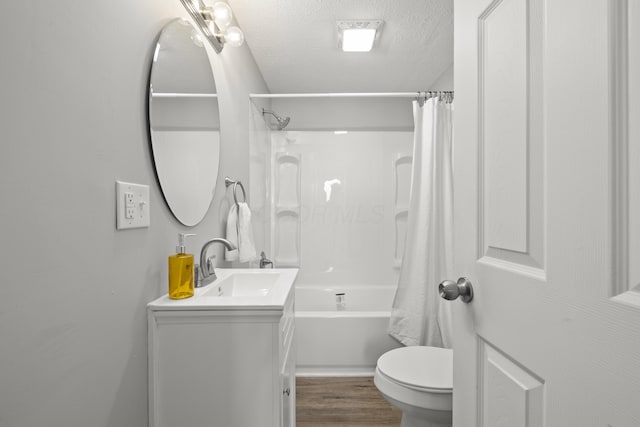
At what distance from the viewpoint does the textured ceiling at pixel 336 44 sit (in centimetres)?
183

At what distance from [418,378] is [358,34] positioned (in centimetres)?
194

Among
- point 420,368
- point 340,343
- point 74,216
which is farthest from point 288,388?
point 340,343

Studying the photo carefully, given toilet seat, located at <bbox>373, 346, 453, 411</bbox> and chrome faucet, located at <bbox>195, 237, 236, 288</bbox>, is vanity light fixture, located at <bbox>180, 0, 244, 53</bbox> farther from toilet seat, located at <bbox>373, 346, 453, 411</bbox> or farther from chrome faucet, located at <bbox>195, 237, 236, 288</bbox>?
toilet seat, located at <bbox>373, 346, 453, 411</bbox>

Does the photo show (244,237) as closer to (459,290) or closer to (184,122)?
(184,122)

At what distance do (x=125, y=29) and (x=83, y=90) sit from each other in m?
0.28

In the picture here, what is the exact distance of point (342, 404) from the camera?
208 centimetres

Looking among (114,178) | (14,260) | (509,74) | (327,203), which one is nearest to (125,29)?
(114,178)

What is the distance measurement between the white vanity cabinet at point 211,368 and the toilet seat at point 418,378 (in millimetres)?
616

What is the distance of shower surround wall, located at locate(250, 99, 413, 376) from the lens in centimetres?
323

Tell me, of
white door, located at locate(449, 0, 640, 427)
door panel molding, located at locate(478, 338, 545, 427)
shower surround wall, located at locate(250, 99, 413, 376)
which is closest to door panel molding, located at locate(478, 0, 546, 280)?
white door, located at locate(449, 0, 640, 427)

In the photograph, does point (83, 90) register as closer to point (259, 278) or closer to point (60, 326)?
point (60, 326)

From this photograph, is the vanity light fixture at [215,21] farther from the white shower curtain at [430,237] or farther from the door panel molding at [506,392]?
the door panel molding at [506,392]

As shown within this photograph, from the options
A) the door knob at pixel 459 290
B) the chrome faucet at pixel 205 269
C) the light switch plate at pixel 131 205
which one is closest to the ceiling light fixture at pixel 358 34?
the chrome faucet at pixel 205 269

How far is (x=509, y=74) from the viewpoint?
27.1 inches
